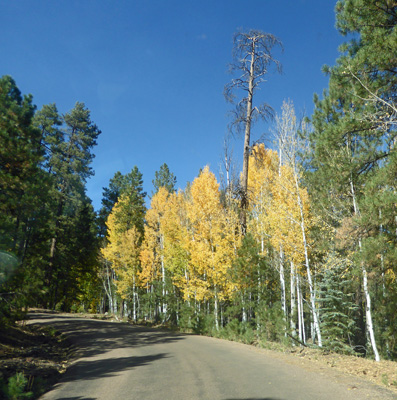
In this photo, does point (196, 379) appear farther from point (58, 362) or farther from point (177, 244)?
point (177, 244)

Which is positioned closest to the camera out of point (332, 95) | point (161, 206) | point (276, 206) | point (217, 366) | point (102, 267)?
point (217, 366)

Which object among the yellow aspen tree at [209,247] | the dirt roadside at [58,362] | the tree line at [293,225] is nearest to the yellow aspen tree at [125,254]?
the tree line at [293,225]

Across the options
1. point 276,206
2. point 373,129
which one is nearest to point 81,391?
point 373,129

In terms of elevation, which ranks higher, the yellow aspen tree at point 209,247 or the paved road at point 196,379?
the yellow aspen tree at point 209,247

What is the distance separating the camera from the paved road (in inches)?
232

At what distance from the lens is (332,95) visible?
13398 millimetres

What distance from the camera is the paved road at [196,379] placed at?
588 cm

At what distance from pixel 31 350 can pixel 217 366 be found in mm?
7838

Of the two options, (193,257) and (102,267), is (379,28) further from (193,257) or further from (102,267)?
(102,267)

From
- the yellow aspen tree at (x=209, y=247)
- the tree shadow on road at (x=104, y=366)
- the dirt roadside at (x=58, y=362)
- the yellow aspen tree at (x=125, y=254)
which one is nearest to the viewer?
the dirt roadside at (x=58, y=362)

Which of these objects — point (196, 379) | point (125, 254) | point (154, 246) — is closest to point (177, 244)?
point (154, 246)

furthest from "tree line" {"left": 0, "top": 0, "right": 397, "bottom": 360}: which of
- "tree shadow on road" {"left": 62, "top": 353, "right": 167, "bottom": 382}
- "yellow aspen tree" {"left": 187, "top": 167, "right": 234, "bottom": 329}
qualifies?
"tree shadow on road" {"left": 62, "top": 353, "right": 167, "bottom": 382}

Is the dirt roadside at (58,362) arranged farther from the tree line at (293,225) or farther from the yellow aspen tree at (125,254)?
the yellow aspen tree at (125,254)

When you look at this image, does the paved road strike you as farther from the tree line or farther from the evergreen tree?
the evergreen tree
